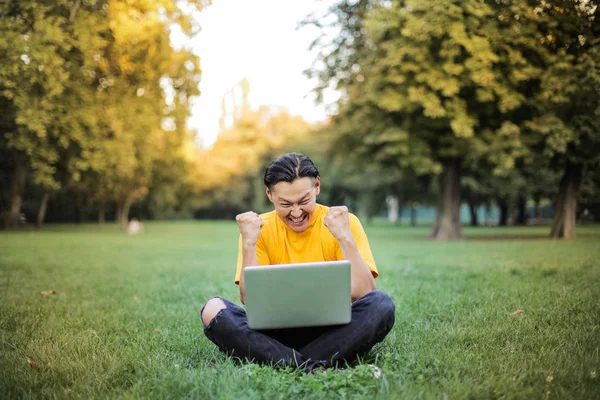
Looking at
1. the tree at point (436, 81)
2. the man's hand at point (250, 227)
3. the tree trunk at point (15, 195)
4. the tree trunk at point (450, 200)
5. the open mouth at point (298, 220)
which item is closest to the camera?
the man's hand at point (250, 227)

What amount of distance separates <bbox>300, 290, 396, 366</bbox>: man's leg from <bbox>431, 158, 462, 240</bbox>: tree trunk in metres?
16.6

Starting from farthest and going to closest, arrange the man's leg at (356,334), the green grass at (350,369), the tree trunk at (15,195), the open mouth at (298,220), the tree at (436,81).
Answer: the tree trunk at (15,195), the tree at (436,81), the open mouth at (298,220), the man's leg at (356,334), the green grass at (350,369)

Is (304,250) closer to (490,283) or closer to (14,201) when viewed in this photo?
(490,283)

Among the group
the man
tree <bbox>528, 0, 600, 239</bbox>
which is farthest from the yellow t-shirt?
tree <bbox>528, 0, 600, 239</bbox>

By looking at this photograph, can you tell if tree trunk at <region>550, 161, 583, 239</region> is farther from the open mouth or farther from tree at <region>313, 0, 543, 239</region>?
the open mouth

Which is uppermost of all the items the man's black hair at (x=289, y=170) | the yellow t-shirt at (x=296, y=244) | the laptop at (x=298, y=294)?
the man's black hair at (x=289, y=170)

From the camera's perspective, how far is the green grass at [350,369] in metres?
2.99

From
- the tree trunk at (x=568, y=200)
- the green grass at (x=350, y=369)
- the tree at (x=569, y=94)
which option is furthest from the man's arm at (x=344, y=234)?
the tree trunk at (x=568, y=200)

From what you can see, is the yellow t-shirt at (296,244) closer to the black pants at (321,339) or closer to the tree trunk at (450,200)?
the black pants at (321,339)

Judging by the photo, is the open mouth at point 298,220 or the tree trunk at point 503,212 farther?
the tree trunk at point 503,212

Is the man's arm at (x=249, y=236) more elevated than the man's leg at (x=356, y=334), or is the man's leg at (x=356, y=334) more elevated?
the man's arm at (x=249, y=236)

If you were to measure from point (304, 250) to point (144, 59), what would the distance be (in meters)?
18.7

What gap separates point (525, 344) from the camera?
3816 mm

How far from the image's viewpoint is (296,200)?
3557 millimetres
